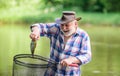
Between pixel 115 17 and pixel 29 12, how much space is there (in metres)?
6.97

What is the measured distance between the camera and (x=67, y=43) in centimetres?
520

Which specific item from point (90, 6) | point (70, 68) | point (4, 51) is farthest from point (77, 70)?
point (90, 6)

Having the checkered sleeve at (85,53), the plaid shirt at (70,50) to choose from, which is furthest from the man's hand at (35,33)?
the checkered sleeve at (85,53)

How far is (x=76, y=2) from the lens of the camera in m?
43.9

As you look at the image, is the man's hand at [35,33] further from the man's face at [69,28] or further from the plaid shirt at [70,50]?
the man's face at [69,28]

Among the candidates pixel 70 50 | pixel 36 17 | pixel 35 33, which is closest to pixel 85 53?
pixel 70 50

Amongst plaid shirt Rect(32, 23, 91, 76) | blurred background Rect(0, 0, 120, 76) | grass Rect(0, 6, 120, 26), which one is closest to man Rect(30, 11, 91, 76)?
plaid shirt Rect(32, 23, 91, 76)

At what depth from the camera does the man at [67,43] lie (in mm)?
5137

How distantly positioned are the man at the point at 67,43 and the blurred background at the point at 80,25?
5.32 m

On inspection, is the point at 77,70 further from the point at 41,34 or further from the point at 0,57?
the point at 0,57

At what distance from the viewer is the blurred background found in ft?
42.7

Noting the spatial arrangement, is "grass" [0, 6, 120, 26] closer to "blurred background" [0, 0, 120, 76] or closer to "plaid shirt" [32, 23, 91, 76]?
"blurred background" [0, 0, 120, 76]

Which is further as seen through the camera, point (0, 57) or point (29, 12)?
point (29, 12)

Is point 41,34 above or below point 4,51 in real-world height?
above
